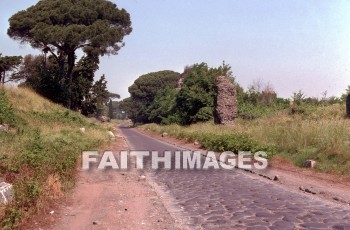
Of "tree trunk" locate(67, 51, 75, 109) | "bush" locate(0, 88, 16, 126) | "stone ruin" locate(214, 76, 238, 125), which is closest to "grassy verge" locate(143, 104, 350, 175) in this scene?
"stone ruin" locate(214, 76, 238, 125)

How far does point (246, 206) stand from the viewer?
23.5 feet

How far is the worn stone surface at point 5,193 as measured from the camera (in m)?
5.77

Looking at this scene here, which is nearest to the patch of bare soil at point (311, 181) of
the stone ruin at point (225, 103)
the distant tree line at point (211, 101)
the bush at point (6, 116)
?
the bush at point (6, 116)

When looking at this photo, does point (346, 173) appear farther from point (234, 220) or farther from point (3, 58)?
point (3, 58)

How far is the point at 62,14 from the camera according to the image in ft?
122

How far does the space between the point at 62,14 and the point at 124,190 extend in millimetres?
32090

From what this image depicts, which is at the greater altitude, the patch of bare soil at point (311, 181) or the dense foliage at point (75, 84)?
the dense foliage at point (75, 84)

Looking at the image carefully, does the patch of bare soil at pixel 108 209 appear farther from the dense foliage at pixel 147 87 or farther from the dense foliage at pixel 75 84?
the dense foliage at pixel 147 87

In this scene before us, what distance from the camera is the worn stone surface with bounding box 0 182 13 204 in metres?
5.77

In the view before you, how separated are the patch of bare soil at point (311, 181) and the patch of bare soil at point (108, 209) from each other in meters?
3.59

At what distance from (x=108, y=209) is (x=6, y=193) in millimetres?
1928

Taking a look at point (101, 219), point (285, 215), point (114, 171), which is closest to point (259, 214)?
point (285, 215)

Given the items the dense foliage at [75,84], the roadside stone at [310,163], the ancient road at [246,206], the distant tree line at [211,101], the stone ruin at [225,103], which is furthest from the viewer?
the dense foliage at [75,84]

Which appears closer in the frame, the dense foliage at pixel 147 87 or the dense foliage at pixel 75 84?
the dense foliage at pixel 75 84
